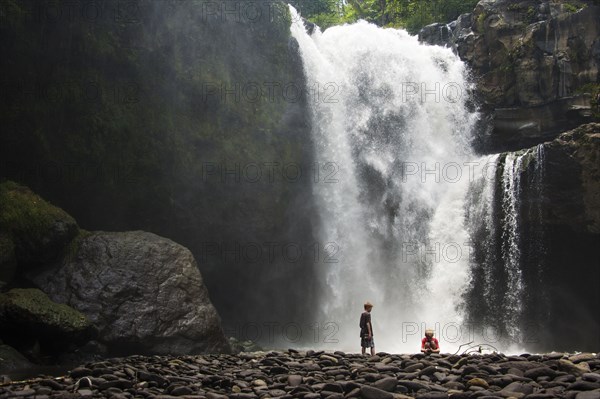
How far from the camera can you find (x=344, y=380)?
8.72m

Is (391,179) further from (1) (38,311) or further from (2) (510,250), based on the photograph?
(1) (38,311)

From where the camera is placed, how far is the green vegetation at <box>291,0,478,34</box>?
3619 centimetres

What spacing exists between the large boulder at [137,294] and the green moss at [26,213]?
1027 mm

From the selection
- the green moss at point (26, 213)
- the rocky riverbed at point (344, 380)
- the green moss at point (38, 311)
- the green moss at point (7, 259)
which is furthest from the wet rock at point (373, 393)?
the green moss at point (26, 213)

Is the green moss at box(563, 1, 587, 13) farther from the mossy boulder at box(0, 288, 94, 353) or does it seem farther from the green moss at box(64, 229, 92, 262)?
the mossy boulder at box(0, 288, 94, 353)

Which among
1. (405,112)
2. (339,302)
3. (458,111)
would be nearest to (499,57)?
(458,111)

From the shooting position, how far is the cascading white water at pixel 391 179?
71.3ft

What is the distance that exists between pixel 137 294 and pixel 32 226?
11.1 feet

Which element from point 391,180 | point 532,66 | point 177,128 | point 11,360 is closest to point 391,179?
point 391,180

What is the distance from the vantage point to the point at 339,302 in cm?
2195

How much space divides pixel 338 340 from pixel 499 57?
14312 mm

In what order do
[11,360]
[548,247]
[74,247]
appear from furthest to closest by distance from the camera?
[548,247] < [74,247] < [11,360]

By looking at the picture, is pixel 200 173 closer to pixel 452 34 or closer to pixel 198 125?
pixel 198 125

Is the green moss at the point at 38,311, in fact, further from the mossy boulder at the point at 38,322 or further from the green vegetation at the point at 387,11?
the green vegetation at the point at 387,11
